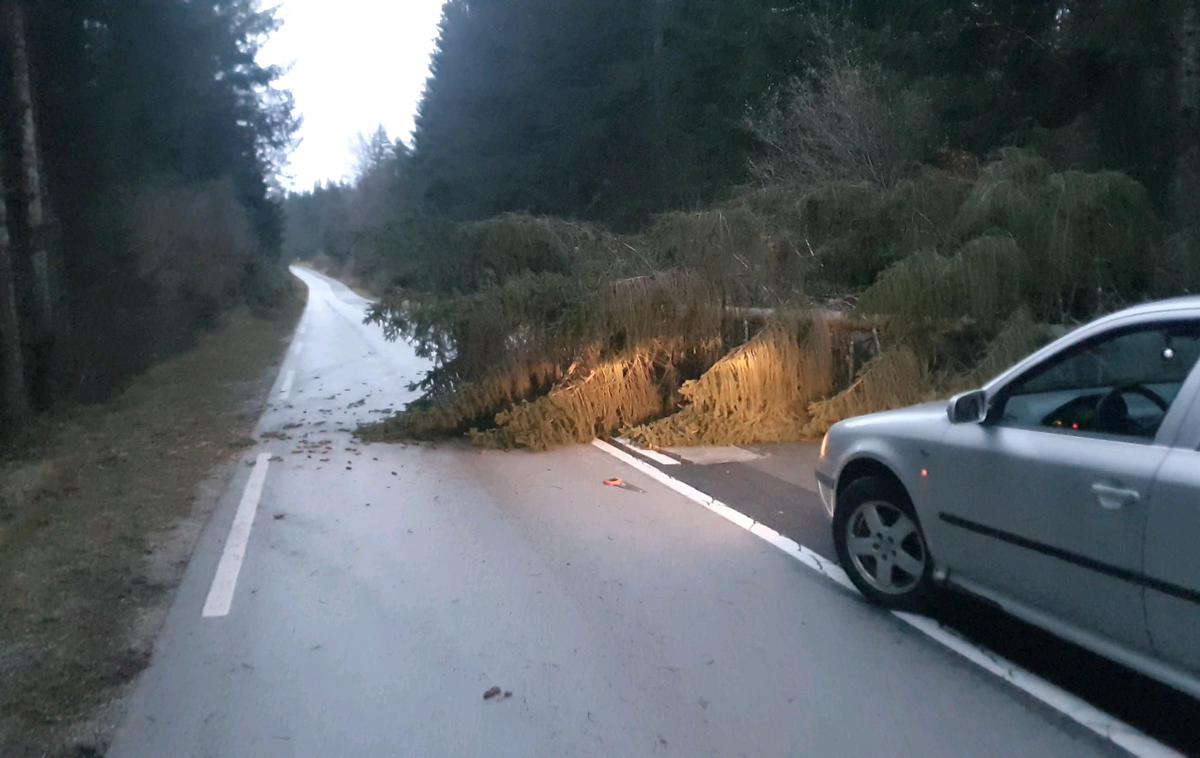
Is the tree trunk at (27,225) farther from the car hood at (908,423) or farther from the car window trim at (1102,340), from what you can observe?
the car window trim at (1102,340)

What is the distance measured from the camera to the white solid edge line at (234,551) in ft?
21.8

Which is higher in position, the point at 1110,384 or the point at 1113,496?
the point at 1110,384

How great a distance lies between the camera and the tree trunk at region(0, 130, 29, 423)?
43.6 ft

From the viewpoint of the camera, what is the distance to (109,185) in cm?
1917

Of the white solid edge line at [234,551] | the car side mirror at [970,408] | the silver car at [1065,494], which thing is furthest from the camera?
the white solid edge line at [234,551]

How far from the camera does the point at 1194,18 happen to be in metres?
13.8

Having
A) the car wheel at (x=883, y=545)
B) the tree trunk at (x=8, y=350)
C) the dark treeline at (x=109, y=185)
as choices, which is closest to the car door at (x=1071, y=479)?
the car wheel at (x=883, y=545)

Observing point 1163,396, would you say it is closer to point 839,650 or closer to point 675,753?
point 839,650

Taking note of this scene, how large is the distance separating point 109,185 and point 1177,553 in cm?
1898

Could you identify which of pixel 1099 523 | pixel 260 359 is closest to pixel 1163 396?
pixel 1099 523

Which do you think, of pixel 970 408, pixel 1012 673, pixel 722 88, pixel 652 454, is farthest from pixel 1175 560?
pixel 722 88

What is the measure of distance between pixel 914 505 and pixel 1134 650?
1.51 metres

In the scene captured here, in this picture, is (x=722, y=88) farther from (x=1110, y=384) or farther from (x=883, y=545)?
(x=1110, y=384)

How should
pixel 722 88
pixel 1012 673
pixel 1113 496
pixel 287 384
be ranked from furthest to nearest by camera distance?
pixel 722 88
pixel 287 384
pixel 1012 673
pixel 1113 496
